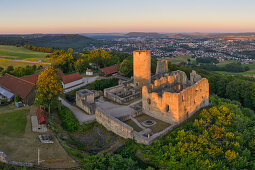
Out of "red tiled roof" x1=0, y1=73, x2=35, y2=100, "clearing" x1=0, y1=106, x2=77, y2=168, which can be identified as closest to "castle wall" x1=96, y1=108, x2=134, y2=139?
"clearing" x1=0, y1=106, x2=77, y2=168

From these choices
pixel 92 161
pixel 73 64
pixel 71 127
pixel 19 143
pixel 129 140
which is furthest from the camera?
pixel 73 64

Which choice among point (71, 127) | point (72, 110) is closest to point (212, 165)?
point (71, 127)

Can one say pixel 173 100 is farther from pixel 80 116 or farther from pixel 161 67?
pixel 161 67

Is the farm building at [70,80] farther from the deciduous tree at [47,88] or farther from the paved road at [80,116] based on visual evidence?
the deciduous tree at [47,88]

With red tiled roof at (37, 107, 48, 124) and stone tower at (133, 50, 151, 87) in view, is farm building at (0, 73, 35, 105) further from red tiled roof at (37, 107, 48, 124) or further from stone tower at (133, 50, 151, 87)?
stone tower at (133, 50, 151, 87)

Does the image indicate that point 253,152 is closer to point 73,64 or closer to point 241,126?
point 241,126

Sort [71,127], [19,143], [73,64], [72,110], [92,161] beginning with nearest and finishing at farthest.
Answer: [92,161] < [19,143] < [71,127] < [72,110] < [73,64]
